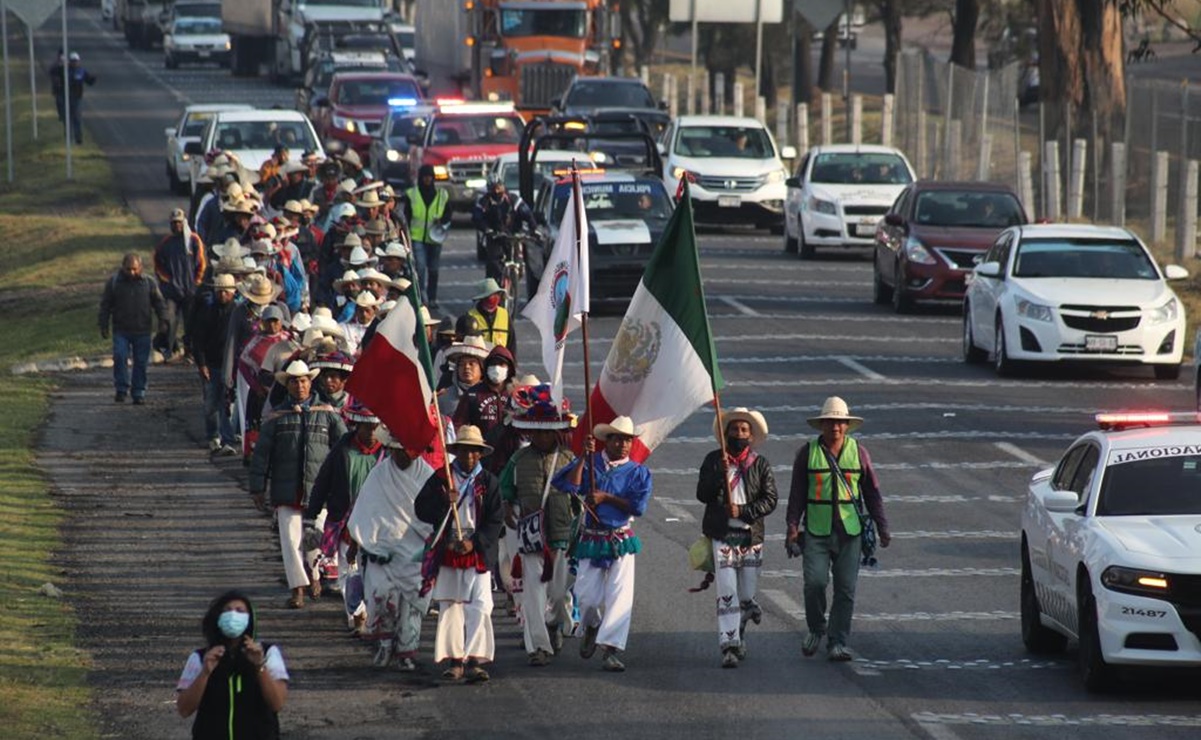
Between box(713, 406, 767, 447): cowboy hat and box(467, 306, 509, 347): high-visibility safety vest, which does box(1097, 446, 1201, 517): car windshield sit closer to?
box(713, 406, 767, 447): cowboy hat

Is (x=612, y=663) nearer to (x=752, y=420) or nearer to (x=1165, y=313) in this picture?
(x=752, y=420)

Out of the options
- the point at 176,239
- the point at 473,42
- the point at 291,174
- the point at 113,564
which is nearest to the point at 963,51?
the point at 473,42

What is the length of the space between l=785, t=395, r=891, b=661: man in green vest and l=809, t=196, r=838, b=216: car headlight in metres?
23.8

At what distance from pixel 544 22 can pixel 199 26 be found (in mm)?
34747

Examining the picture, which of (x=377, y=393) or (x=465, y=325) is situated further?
(x=465, y=325)

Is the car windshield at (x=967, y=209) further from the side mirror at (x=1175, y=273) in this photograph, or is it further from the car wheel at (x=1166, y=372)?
the side mirror at (x=1175, y=273)

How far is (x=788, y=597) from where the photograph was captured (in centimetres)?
1602

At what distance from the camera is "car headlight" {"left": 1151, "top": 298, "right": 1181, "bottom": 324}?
85.2ft

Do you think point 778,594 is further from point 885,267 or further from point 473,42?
point 473,42

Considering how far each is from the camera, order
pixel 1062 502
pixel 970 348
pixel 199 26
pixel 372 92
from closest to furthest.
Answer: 1. pixel 1062 502
2. pixel 970 348
3. pixel 372 92
4. pixel 199 26

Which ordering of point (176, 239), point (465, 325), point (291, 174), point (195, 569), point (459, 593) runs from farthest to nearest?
point (291, 174) → point (176, 239) → point (465, 325) → point (195, 569) → point (459, 593)

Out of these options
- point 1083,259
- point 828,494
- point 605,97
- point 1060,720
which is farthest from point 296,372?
point 605,97

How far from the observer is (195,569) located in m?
17.1

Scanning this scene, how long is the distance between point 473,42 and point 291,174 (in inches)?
1031
